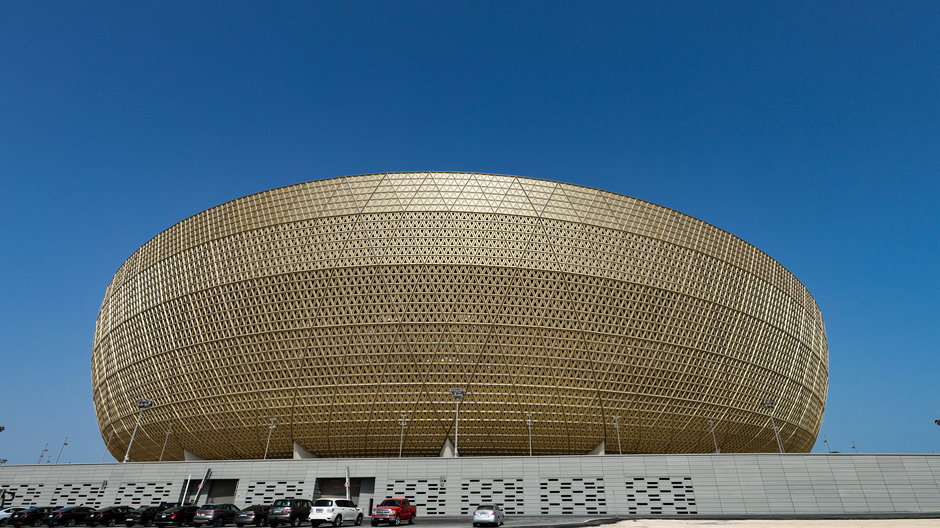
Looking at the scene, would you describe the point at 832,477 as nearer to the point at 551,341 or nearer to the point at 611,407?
the point at 611,407

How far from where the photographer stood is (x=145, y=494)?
35.0m

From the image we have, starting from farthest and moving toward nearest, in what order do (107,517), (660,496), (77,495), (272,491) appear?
(77,495) → (272,491) → (660,496) → (107,517)

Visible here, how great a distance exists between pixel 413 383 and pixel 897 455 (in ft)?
90.9

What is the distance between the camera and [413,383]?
37875mm

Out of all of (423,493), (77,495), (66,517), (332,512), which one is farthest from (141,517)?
(77,495)

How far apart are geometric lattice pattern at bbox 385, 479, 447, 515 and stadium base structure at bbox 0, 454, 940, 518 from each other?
2.1 inches

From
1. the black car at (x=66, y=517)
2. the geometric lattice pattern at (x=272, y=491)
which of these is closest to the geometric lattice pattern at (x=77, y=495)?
the geometric lattice pattern at (x=272, y=491)

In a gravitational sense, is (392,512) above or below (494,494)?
below

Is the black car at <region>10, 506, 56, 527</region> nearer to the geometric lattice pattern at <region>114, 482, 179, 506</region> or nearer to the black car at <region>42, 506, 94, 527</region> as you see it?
the black car at <region>42, 506, 94, 527</region>

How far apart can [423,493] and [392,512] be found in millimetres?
10554

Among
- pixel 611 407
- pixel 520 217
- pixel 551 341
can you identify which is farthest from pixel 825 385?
pixel 520 217

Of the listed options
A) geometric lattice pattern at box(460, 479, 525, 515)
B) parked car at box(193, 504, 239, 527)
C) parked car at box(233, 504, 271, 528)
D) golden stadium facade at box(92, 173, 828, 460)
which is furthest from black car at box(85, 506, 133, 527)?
geometric lattice pattern at box(460, 479, 525, 515)

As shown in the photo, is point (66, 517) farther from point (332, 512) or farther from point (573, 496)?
point (573, 496)

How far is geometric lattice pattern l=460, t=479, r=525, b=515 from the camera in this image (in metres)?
31.2
